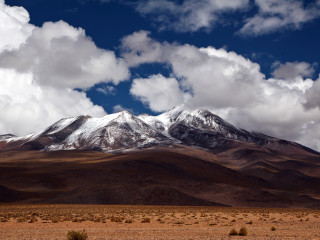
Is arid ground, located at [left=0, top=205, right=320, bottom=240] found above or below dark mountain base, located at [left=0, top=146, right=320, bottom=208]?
below

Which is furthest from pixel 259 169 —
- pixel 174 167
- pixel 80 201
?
pixel 80 201

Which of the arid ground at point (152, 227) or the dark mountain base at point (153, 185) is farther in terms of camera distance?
the dark mountain base at point (153, 185)

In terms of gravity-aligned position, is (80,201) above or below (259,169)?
below

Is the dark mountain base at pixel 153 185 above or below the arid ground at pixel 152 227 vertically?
above

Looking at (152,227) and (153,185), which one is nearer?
(152,227)

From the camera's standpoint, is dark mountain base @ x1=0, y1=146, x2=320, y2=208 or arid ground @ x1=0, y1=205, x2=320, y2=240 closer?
arid ground @ x1=0, y1=205, x2=320, y2=240

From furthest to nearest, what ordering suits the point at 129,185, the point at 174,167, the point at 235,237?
the point at 174,167
the point at 129,185
the point at 235,237

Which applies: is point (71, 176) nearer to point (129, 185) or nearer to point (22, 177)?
point (22, 177)

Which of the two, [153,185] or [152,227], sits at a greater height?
[153,185]

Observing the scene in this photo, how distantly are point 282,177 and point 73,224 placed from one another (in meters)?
151

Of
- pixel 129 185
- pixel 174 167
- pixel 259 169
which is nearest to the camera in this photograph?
pixel 129 185

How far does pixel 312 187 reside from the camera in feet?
521

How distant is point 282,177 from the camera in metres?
173

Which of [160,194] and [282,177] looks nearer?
[160,194]
